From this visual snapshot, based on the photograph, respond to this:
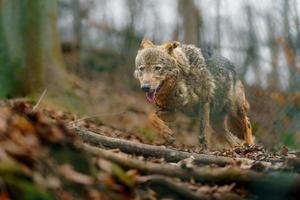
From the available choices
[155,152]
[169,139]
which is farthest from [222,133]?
[155,152]

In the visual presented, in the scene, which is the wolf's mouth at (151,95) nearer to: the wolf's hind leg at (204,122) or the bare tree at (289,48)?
the wolf's hind leg at (204,122)

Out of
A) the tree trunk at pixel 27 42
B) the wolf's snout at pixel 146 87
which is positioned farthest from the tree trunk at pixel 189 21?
the wolf's snout at pixel 146 87

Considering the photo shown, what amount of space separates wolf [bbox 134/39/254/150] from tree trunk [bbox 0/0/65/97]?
327 centimetres

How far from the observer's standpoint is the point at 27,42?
12.4m

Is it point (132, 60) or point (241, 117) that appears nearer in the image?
point (241, 117)

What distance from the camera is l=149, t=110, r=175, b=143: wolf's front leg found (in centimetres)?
993

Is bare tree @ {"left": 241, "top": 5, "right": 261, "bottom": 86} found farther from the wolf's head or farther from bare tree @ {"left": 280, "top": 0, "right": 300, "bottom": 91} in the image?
the wolf's head

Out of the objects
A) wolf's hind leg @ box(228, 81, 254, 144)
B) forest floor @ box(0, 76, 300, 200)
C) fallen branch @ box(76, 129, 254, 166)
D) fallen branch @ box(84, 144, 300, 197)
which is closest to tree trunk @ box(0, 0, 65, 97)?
wolf's hind leg @ box(228, 81, 254, 144)

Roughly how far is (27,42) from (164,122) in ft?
13.4

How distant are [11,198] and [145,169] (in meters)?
1.27

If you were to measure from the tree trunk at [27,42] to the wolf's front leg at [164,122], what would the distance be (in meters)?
3.32

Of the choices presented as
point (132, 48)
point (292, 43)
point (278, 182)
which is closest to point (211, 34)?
point (132, 48)

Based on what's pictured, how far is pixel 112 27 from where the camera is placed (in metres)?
27.8

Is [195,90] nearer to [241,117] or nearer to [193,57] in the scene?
[193,57]
